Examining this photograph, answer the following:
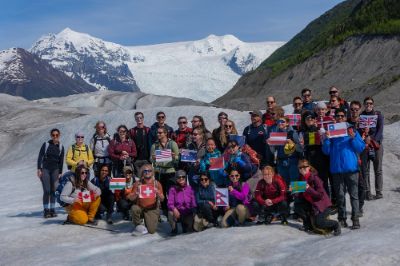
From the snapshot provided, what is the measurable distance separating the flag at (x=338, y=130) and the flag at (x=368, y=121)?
1.75 metres

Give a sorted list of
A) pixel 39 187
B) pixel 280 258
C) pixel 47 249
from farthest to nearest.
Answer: pixel 39 187
pixel 47 249
pixel 280 258

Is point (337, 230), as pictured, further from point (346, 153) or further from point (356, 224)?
point (346, 153)

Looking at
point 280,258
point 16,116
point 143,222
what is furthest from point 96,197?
point 16,116

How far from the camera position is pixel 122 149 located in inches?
446

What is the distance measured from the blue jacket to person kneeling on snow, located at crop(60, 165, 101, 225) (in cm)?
439

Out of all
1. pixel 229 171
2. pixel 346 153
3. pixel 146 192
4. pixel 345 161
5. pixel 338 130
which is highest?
pixel 338 130

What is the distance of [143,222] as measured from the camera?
1065 cm

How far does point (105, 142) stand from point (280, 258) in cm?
499

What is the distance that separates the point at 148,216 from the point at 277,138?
104 inches

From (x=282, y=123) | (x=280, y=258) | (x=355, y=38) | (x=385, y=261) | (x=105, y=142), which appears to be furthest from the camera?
(x=355, y=38)

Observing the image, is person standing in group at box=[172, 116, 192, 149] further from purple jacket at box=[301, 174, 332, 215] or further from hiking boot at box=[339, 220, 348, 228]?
hiking boot at box=[339, 220, 348, 228]

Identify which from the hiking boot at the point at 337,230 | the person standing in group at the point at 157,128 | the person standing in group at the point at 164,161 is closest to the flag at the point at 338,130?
the hiking boot at the point at 337,230

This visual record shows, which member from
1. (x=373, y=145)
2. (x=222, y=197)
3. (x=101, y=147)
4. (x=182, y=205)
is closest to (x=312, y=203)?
(x=222, y=197)

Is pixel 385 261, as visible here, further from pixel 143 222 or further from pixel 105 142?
pixel 105 142
